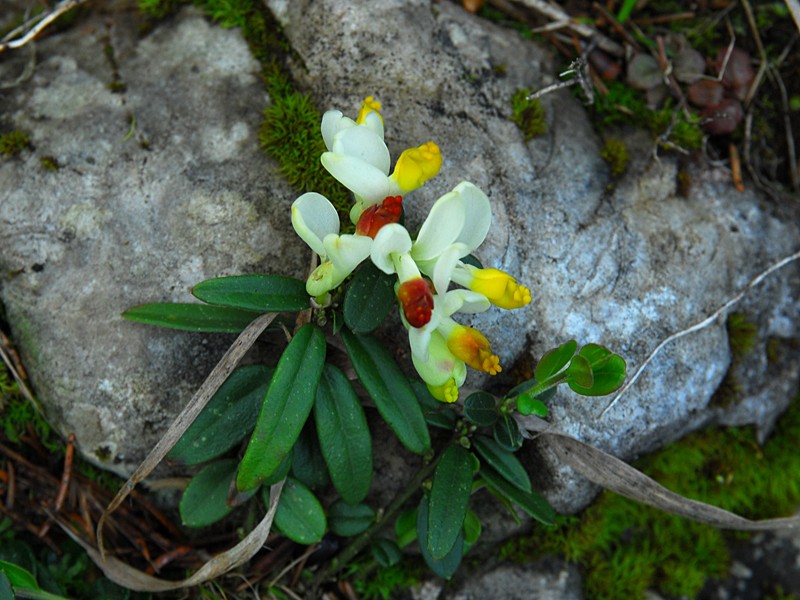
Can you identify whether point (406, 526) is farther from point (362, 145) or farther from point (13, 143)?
point (13, 143)

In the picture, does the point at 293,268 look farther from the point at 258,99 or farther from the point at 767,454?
the point at 767,454

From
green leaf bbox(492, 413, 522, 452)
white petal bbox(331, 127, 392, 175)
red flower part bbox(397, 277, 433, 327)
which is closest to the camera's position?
red flower part bbox(397, 277, 433, 327)

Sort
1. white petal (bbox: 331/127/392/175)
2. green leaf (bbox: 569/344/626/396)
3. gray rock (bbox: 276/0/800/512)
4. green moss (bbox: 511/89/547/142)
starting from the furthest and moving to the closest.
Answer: green moss (bbox: 511/89/547/142), gray rock (bbox: 276/0/800/512), green leaf (bbox: 569/344/626/396), white petal (bbox: 331/127/392/175)

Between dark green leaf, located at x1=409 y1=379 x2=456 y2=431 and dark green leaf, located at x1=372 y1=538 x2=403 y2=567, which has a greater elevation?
dark green leaf, located at x1=409 y1=379 x2=456 y2=431

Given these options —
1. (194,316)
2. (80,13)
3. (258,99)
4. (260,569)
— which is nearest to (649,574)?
(260,569)

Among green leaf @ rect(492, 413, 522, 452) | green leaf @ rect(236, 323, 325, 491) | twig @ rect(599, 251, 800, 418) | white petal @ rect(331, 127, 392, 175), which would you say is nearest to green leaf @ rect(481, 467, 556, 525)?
green leaf @ rect(492, 413, 522, 452)

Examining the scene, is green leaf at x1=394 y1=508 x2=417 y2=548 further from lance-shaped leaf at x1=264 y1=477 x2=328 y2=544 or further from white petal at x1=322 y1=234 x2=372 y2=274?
white petal at x1=322 y1=234 x2=372 y2=274
